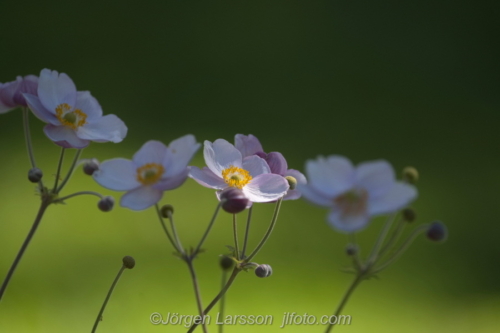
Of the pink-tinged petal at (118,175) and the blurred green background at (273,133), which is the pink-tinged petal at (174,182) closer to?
the pink-tinged petal at (118,175)

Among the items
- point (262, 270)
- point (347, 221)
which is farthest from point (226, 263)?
point (347, 221)

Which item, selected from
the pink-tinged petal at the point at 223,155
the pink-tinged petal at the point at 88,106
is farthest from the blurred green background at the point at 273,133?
the pink-tinged petal at the point at 223,155

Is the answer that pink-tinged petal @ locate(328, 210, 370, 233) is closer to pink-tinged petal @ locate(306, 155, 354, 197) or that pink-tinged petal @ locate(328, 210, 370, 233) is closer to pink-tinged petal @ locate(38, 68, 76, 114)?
pink-tinged petal @ locate(306, 155, 354, 197)

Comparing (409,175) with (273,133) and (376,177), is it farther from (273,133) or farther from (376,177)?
(273,133)

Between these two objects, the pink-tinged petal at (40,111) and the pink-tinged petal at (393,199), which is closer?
the pink-tinged petal at (393,199)

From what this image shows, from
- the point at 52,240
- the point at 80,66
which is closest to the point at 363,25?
the point at 80,66

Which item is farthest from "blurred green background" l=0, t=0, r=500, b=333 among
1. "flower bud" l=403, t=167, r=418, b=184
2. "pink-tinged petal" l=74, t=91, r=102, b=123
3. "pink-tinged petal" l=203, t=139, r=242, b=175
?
"flower bud" l=403, t=167, r=418, b=184

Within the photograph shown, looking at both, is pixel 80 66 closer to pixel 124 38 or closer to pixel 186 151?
pixel 124 38
